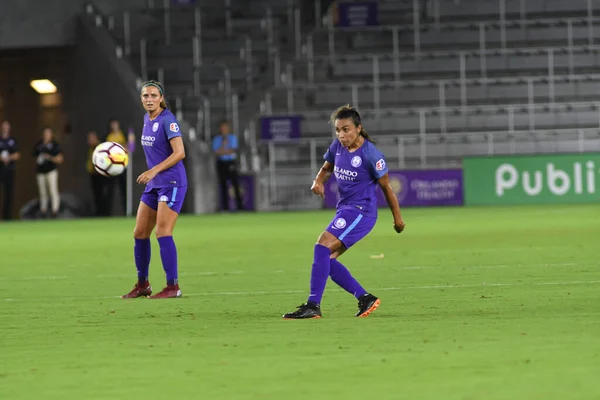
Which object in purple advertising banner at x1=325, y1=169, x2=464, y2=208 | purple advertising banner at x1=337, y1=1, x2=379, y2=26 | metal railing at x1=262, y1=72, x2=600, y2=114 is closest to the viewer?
purple advertising banner at x1=325, y1=169, x2=464, y2=208

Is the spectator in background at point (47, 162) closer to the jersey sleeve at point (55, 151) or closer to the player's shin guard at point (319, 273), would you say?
the jersey sleeve at point (55, 151)

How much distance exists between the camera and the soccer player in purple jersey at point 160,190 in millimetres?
11383

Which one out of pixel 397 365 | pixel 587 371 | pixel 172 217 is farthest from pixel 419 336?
pixel 172 217

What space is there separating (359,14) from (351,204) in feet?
88.5

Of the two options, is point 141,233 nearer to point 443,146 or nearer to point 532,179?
point 532,179

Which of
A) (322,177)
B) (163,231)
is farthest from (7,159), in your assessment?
(322,177)

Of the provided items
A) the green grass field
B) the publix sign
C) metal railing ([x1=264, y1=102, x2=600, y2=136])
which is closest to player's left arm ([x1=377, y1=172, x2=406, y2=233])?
the green grass field

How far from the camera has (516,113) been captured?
3453 centimetres

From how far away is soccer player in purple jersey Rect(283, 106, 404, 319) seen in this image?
9.38m

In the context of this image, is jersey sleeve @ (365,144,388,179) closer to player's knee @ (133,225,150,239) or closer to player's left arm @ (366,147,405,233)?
player's left arm @ (366,147,405,233)

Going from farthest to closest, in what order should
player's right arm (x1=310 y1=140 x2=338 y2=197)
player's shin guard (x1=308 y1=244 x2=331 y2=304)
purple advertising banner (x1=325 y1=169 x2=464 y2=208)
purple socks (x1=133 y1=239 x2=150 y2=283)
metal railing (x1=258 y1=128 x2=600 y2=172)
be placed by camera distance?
metal railing (x1=258 y1=128 x2=600 y2=172), purple advertising banner (x1=325 y1=169 x2=464 y2=208), purple socks (x1=133 y1=239 x2=150 y2=283), player's right arm (x1=310 y1=140 x2=338 y2=197), player's shin guard (x1=308 y1=244 x2=331 y2=304)

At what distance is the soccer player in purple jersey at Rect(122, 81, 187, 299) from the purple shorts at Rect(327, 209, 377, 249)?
2.32 m

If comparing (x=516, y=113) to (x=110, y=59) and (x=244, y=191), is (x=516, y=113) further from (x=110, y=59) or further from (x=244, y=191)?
(x=110, y=59)

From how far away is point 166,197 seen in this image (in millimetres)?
11500
